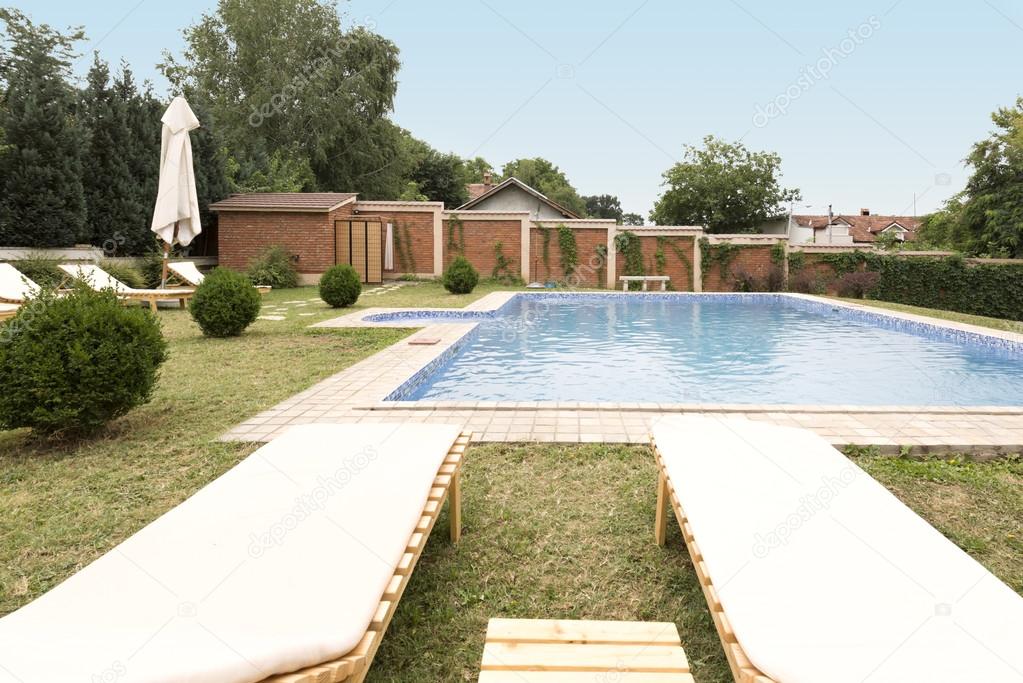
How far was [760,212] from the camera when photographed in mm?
42094

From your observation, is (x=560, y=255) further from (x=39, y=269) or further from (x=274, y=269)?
(x=39, y=269)

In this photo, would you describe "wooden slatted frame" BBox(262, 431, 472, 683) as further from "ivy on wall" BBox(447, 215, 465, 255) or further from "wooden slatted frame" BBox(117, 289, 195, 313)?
"ivy on wall" BBox(447, 215, 465, 255)

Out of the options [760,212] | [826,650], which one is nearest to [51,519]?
[826,650]

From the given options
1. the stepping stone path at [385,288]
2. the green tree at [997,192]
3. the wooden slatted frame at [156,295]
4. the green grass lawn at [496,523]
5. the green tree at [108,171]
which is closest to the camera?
the green grass lawn at [496,523]

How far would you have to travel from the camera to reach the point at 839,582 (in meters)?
1.90

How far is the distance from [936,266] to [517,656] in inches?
911

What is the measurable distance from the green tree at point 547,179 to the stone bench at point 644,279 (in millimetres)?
40719

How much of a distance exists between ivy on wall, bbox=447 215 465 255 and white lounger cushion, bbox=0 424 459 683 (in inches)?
746

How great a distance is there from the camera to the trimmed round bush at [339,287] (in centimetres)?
1330

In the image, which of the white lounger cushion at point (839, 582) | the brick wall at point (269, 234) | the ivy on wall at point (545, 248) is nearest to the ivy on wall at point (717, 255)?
the ivy on wall at point (545, 248)

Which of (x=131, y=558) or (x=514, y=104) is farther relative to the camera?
(x=514, y=104)

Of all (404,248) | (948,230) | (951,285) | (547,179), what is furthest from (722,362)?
(547,179)

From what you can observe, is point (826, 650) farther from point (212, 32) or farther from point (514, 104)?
point (212, 32)

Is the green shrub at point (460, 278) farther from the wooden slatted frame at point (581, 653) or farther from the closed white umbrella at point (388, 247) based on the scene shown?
the wooden slatted frame at point (581, 653)
